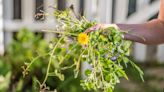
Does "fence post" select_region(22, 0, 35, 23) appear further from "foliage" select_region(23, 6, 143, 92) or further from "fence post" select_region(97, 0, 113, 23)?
"foliage" select_region(23, 6, 143, 92)

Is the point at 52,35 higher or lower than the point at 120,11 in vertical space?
lower

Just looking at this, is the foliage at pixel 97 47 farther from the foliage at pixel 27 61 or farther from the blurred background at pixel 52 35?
the blurred background at pixel 52 35

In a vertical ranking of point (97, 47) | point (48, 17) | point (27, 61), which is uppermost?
point (48, 17)

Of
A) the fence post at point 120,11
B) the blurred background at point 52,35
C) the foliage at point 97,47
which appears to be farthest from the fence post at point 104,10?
the foliage at point 97,47

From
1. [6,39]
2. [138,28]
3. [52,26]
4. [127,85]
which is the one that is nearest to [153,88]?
[127,85]

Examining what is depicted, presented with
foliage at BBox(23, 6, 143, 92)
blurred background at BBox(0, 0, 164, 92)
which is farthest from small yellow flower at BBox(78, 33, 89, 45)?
blurred background at BBox(0, 0, 164, 92)

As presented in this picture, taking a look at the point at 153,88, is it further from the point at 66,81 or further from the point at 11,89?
the point at 11,89

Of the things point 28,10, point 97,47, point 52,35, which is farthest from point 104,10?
point 97,47

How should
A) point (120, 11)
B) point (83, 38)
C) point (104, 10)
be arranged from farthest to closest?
point (120, 11) < point (104, 10) < point (83, 38)

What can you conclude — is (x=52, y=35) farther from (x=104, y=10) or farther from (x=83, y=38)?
(x=83, y=38)
